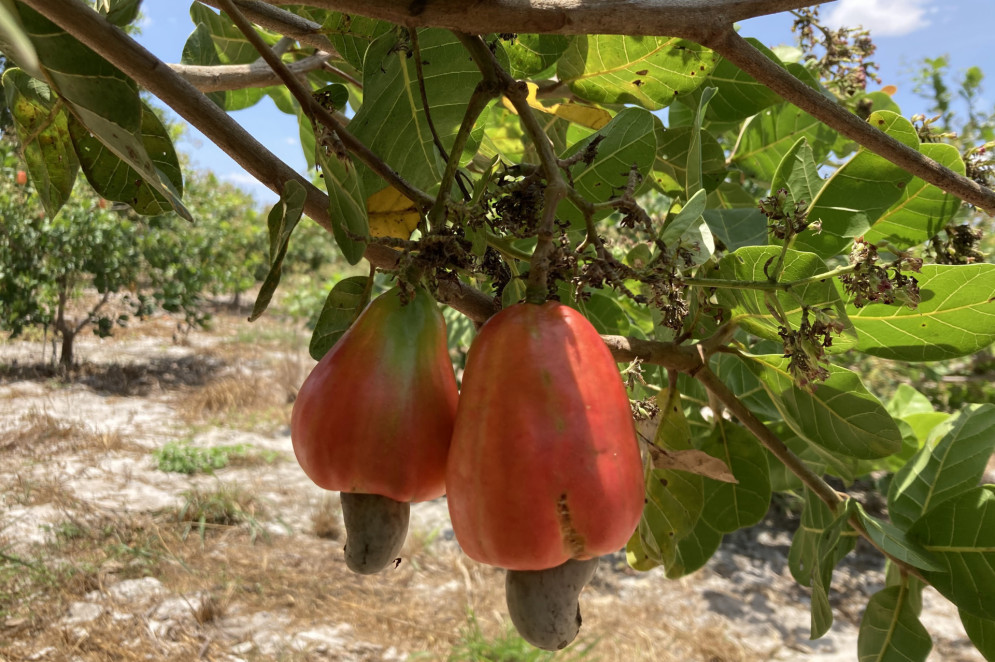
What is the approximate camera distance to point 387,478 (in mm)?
460

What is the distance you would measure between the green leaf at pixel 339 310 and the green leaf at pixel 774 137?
691 mm

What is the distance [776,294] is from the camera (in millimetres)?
647

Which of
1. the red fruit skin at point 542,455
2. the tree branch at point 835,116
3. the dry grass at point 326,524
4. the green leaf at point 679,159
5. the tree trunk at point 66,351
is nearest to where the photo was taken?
the red fruit skin at point 542,455

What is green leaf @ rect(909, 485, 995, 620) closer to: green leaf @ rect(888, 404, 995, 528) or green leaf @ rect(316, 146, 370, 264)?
green leaf @ rect(888, 404, 995, 528)

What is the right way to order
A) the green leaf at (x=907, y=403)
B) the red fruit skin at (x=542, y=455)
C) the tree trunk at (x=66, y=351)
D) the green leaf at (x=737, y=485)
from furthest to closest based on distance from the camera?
the tree trunk at (x=66, y=351)
the green leaf at (x=907, y=403)
the green leaf at (x=737, y=485)
the red fruit skin at (x=542, y=455)

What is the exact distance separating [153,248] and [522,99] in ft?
25.4

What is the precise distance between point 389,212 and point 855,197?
51 centimetres

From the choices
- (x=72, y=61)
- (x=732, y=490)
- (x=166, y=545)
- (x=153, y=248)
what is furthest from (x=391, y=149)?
(x=153, y=248)

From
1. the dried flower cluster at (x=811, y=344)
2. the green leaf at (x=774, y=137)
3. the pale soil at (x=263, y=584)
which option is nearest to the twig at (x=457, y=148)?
the dried flower cluster at (x=811, y=344)

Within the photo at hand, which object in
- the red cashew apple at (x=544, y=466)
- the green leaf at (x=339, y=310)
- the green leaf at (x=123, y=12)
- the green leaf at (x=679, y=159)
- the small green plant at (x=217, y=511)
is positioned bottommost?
the small green plant at (x=217, y=511)

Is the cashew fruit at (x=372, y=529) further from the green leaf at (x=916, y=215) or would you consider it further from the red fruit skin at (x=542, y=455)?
the green leaf at (x=916, y=215)

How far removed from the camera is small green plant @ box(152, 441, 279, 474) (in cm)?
485

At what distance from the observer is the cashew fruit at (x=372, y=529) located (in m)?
0.47

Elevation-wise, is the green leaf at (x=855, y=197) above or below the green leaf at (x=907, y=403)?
above
